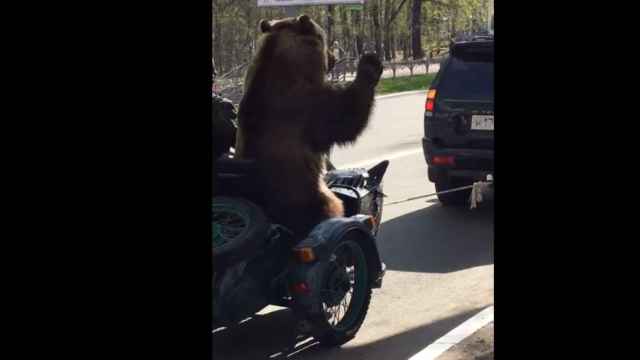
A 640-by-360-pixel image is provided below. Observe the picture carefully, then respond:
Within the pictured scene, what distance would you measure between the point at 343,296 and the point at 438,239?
4131mm

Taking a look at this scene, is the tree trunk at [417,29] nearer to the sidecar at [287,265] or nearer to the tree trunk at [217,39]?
the tree trunk at [217,39]

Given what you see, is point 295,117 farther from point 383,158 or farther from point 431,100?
point 383,158

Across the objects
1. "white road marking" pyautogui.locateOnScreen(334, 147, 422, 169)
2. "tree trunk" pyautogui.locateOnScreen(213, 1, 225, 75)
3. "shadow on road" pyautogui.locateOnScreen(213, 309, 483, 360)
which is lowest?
"shadow on road" pyautogui.locateOnScreen(213, 309, 483, 360)

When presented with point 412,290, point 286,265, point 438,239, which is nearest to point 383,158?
point 438,239

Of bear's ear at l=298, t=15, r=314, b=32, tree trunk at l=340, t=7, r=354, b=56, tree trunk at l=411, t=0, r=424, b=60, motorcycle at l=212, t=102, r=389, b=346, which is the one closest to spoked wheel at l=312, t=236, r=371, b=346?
motorcycle at l=212, t=102, r=389, b=346

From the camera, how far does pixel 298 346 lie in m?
6.49

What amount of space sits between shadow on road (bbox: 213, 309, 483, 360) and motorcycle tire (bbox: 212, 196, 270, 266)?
34.3 inches

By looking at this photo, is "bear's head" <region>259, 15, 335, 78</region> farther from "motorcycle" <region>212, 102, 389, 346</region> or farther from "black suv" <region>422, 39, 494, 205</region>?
"black suv" <region>422, 39, 494, 205</region>

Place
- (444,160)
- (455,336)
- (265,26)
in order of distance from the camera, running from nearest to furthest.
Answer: (265,26)
(455,336)
(444,160)

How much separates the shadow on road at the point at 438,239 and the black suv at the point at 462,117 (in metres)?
0.42

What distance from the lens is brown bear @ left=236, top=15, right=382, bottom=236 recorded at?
6.03 metres

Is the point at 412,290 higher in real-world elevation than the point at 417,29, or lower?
lower
